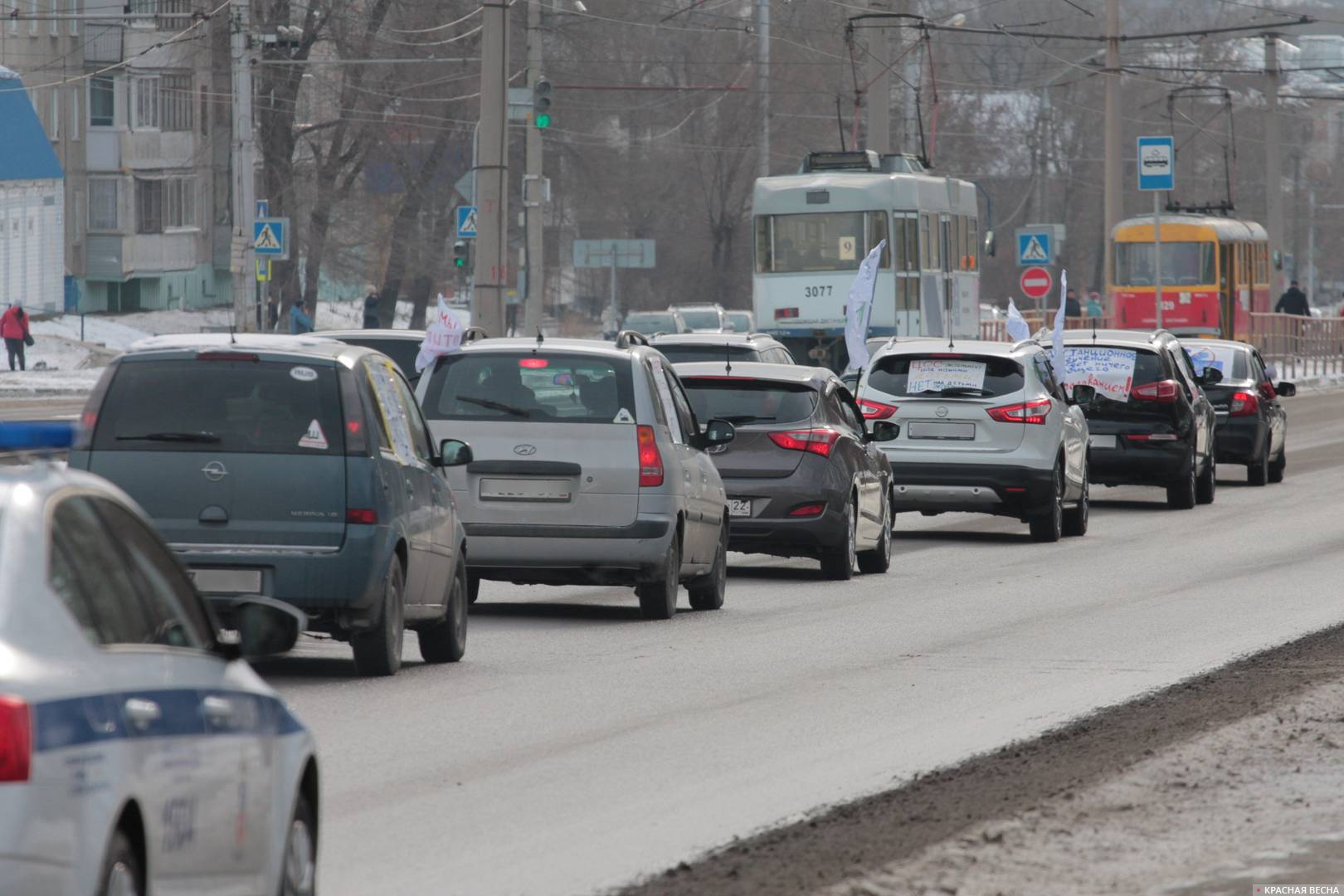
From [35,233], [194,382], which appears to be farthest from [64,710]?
[35,233]

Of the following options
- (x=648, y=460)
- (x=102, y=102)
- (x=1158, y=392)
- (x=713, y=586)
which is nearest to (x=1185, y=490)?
(x=1158, y=392)

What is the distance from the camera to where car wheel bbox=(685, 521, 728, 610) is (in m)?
15.5

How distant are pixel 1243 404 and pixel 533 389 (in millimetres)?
16239

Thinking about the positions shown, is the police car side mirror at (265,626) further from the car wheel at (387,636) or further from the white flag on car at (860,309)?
the white flag on car at (860,309)

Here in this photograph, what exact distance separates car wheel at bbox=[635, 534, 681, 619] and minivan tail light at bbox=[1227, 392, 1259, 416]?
15.5 metres

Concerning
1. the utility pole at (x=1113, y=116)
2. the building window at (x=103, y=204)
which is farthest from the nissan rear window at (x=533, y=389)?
the building window at (x=103, y=204)

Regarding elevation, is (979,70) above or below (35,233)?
above

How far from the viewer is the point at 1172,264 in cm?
5494

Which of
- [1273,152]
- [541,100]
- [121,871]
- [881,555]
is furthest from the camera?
[1273,152]

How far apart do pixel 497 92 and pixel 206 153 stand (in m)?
52.9

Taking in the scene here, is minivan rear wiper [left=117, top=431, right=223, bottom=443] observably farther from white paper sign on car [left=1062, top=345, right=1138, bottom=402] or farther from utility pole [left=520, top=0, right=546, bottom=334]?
utility pole [left=520, top=0, right=546, bottom=334]

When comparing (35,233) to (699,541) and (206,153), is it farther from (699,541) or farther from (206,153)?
(699,541)

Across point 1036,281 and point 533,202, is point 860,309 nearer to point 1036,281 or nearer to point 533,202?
point 533,202

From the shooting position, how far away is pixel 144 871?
15.4ft
